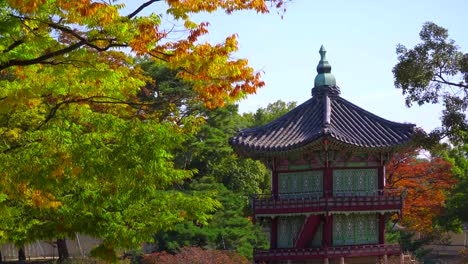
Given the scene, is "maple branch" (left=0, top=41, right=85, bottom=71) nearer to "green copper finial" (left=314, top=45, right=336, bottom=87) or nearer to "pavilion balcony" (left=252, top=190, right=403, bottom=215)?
"pavilion balcony" (left=252, top=190, right=403, bottom=215)

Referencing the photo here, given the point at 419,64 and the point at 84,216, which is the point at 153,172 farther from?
the point at 419,64

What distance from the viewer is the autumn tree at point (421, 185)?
47916 mm

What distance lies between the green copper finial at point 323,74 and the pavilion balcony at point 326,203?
5.43m

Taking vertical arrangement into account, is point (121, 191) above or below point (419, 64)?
below

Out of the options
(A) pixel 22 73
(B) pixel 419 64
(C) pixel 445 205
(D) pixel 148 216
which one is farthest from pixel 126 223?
(C) pixel 445 205

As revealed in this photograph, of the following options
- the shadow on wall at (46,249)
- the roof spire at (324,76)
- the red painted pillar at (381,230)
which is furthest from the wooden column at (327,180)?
Answer: the shadow on wall at (46,249)

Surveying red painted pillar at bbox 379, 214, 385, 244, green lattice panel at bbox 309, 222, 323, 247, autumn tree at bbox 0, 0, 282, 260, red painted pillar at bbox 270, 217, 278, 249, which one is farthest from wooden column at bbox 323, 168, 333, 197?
autumn tree at bbox 0, 0, 282, 260

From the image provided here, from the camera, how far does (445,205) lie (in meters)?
45.5

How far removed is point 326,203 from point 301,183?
72.9 inches

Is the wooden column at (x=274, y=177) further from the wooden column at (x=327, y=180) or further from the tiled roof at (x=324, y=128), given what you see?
the wooden column at (x=327, y=180)

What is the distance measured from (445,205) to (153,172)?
33.8 meters

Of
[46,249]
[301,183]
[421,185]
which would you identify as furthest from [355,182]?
[46,249]

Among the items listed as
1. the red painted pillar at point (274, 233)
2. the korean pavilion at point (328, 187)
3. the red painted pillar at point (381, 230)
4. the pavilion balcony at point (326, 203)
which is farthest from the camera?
the red painted pillar at point (274, 233)

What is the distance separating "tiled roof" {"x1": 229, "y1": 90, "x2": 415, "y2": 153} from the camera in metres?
32.4
